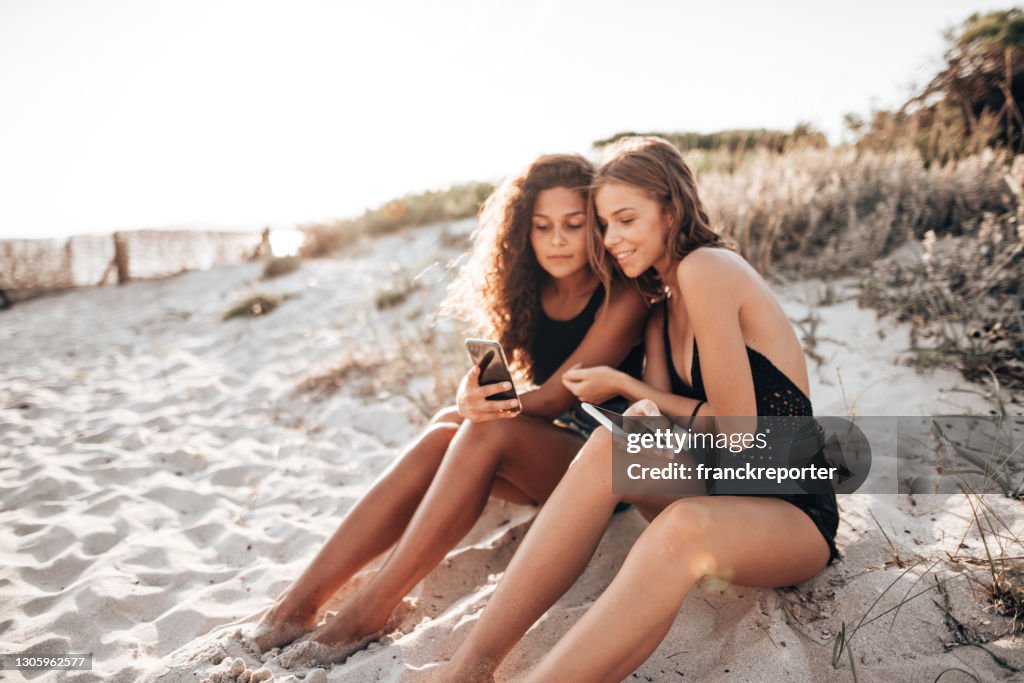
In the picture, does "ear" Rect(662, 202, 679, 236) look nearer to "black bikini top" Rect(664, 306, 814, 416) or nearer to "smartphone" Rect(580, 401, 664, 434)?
"black bikini top" Rect(664, 306, 814, 416)

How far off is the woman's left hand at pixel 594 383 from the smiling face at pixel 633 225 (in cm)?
40

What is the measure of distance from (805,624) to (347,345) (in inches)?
178

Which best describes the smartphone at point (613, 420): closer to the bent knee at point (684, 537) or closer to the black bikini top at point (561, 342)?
the bent knee at point (684, 537)

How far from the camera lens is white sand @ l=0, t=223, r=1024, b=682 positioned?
198 cm

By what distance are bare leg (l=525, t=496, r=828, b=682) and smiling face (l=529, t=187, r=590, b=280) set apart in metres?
1.28

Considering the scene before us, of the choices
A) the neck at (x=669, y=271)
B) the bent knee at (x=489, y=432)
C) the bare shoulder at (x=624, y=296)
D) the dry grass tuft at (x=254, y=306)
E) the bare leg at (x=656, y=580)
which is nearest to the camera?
the bare leg at (x=656, y=580)

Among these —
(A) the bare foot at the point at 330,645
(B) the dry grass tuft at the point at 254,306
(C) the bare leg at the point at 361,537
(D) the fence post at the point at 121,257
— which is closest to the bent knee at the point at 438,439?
(C) the bare leg at the point at 361,537

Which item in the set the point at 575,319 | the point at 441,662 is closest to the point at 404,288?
the point at 575,319

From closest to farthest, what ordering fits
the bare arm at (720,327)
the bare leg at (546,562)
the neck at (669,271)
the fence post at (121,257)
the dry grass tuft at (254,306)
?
1. the bare leg at (546,562)
2. the bare arm at (720,327)
3. the neck at (669,271)
4. the dry grass tuft at (254,306)
5. the fence post at (121,257)

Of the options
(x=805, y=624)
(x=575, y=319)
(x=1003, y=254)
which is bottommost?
(x=805, y=624)

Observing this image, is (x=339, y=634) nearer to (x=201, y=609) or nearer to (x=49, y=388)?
(x=201, y=609)

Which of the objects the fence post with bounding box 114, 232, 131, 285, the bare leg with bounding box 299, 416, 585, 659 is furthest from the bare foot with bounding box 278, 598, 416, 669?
the fence post with bounding box 114, 232, 131, 285

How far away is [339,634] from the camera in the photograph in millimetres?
2211

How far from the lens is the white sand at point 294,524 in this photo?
6.51ft
